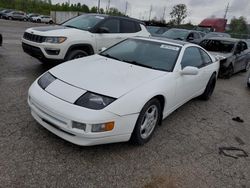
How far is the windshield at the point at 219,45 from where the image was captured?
898cm

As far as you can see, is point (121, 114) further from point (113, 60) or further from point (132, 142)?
point (113, 60)

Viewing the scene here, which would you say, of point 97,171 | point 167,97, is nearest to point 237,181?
point 167,97

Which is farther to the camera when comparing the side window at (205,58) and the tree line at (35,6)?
the tree line at (35,6)

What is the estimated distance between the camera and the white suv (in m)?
5.52

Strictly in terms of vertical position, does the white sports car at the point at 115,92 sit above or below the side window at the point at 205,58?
below

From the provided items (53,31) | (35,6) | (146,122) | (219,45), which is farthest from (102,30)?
(35,6)

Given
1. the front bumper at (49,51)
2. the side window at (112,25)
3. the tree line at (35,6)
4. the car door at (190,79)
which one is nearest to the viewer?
the car door at (190,79)

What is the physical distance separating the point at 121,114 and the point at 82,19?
4.85 m

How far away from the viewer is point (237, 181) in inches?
112

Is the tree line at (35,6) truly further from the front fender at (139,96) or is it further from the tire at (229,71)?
the front fender at (139,96)

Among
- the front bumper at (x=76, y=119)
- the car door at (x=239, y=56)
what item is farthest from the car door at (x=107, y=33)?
the car door at (x=239, y=56)

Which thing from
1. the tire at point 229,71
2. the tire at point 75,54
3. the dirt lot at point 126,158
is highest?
the tire at point 75,54

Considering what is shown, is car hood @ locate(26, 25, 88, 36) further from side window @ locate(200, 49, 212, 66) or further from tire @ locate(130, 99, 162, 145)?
tire @ locate(130, 99, 162, 145)

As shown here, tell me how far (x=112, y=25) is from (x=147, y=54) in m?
3.05
